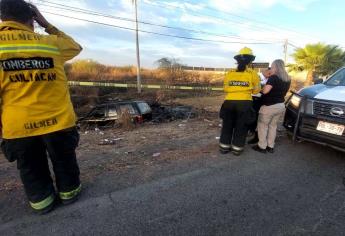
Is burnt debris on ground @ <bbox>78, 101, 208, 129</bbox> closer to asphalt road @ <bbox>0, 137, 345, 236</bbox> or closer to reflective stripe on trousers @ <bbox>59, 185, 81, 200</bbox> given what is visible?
asphalt road @ <bbox>0, 137, 345, 236</bbox>

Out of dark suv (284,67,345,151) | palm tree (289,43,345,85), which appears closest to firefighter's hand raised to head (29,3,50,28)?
dark suv (284,67,345,151)

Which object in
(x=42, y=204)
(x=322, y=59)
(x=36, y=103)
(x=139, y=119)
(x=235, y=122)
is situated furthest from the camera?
(x=322, y=59)

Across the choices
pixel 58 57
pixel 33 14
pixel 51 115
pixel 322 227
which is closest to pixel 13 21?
pixel 33 14

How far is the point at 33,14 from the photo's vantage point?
2.76 m

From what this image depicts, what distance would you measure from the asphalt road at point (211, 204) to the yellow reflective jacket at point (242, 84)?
116 centimetres

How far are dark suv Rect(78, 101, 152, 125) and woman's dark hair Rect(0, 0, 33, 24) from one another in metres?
7.31

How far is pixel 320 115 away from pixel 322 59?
2188cm

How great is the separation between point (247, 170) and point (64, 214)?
2619 millimetres

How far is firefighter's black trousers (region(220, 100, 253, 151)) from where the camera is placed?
4652 millimetres

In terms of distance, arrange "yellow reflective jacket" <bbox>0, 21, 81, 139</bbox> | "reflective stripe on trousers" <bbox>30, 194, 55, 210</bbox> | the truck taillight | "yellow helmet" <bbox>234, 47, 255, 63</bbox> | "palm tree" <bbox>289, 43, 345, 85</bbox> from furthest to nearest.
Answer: "palm tree" <bbox>289, 43, 345, 85</bbox> → the truck taillight → "yellow helmet" <bbox>234, 47, 255, 63</bbox> → "reflective stripe on trousers" <bbox>30, 194, 55, 210</bbox> → "yellow reflective jacket" <bbox>0, 21, 81, 139</bbox>

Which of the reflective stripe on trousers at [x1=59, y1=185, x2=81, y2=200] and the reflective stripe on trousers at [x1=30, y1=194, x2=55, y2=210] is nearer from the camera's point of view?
the reflective stripe on trousers at [x1=30, y1=194, x2=55, y2=210]

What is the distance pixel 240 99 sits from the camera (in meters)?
4.64

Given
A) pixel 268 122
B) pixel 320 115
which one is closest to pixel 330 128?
pixel 320 115

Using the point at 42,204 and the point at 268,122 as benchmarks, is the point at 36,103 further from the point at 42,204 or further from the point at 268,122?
the point at 268,122
